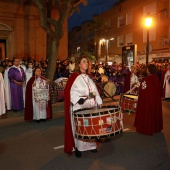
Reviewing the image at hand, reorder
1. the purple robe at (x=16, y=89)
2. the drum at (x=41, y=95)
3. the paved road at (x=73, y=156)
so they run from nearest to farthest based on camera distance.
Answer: the paved road at (x=73, y=156)
the drum at (x=41, y=95)
the purple robe at (x=16, y=89)

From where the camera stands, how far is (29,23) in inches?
804

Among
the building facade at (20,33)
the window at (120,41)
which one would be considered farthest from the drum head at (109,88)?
the window at (120,41)

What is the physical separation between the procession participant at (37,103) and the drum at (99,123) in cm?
401

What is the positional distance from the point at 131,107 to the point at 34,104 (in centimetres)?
327

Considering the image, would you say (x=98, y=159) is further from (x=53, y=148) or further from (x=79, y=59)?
(x=79, y=59)

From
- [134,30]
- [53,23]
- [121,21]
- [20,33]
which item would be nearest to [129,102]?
[53,23]

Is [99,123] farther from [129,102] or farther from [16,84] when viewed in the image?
[16,84]

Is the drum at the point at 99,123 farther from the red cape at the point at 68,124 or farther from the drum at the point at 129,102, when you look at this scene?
the drum at the point at 129,102

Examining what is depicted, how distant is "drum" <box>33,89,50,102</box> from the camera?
8.16m

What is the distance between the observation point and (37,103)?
8.53 m

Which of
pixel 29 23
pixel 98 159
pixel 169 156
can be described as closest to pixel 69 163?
pixel 98 159

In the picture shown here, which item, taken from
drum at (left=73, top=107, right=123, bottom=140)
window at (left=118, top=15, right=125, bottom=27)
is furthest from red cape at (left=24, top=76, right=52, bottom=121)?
window at (left=118, top=15, right=125, bottom=27)

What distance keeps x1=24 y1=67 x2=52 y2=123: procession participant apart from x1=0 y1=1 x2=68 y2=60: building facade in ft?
38.8

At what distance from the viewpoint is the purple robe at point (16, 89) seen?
9825 mm
